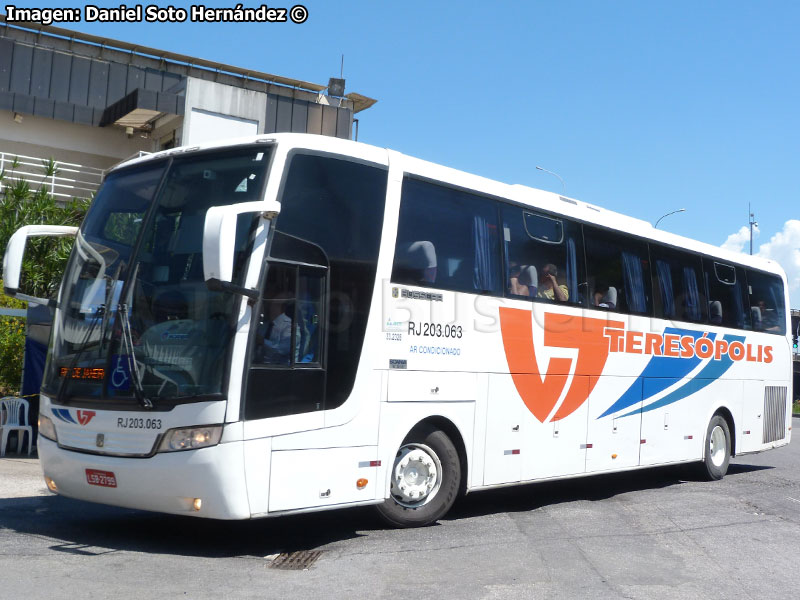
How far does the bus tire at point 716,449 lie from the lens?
47.3 feet

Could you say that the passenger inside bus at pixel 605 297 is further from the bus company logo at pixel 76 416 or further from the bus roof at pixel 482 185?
the bus company logo at pixel 76 416

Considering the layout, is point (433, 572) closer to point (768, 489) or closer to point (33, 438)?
point (768, 489)

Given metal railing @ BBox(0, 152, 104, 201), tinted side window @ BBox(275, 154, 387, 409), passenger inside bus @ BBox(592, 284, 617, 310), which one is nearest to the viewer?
tinted side window @ BBox(275, 154, 387, 409)

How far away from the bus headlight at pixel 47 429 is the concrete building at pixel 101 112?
57.6ft

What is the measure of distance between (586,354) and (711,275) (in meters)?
4.11

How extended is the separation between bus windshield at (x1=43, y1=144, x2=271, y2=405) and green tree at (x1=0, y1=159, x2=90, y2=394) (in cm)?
929

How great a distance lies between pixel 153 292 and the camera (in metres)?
7.44

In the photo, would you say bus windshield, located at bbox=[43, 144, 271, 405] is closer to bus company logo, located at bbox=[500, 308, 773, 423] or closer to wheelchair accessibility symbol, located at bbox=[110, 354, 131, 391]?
wheelchair accessibility symbol, located at bbox=[110, 354, 131, 391]

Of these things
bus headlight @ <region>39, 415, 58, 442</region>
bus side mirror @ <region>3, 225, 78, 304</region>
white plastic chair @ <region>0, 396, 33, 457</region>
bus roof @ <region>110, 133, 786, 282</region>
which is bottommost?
white plastic chair @ <region>0, 396, 33, 457</region>

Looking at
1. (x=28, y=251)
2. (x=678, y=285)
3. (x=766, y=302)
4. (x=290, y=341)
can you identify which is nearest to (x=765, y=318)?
(x=766, y=302)

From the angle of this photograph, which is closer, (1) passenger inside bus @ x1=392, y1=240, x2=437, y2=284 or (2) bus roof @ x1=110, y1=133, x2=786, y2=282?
(2) bus roof @ x1=110, y1=133, x2=786, y2=282

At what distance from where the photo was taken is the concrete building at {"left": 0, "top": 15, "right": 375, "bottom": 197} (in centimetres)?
2623

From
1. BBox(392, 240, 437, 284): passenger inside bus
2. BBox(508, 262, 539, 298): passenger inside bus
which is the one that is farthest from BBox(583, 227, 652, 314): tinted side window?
BBox(392, 240, 437, 284): passenger inside bus

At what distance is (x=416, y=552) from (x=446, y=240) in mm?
3150
